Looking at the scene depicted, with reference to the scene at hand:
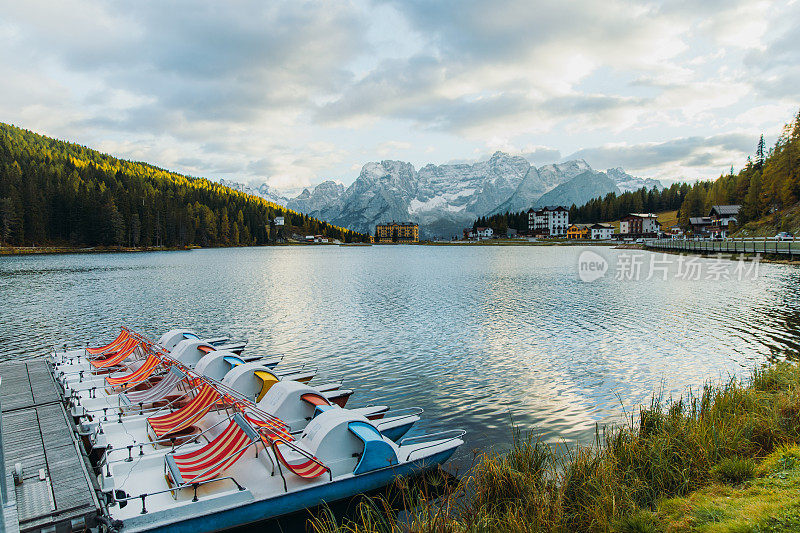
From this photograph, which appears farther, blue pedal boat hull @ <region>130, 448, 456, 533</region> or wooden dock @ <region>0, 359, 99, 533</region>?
blue pedal boat hull @ <region>130, 448, 456, 533</region>

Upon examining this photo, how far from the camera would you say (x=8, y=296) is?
53.1 m

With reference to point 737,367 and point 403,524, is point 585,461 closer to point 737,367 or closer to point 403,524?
point 403,524

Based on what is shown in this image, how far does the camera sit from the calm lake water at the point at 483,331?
19.6m

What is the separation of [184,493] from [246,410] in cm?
321

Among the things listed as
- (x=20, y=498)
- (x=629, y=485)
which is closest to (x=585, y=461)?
(x=629, y=485)

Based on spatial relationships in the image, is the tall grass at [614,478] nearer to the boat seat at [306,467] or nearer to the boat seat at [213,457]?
the boat seat at [306,467]

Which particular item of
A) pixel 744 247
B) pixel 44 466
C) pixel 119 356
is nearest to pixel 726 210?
pixel 744 247

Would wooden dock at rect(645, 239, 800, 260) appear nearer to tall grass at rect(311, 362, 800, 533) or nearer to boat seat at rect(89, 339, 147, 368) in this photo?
tall grass at rect(311, 362, 800, 533)

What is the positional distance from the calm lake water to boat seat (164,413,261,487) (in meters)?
6.91

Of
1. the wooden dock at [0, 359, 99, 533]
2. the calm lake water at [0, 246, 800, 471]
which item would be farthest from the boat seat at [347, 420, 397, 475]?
the wooden dock at [0, 359, 99, 533]

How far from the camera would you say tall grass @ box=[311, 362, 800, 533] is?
858 centimetres

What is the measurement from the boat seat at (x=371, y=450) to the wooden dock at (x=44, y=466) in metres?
5.92

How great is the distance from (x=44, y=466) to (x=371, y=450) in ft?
26.8

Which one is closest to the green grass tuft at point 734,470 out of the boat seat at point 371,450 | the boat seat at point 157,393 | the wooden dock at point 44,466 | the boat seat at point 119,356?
the boat seat at point 371,450
